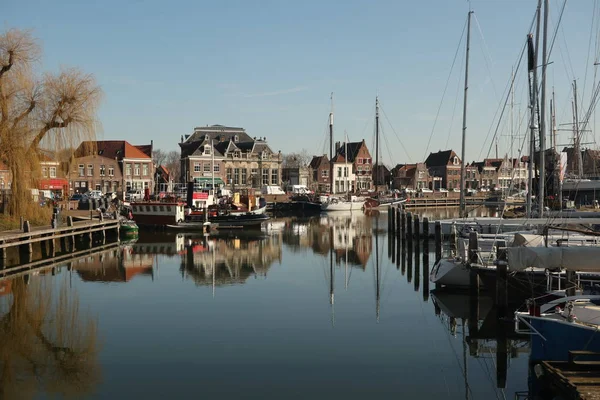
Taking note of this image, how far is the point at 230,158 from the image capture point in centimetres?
9462

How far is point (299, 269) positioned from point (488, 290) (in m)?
11.9

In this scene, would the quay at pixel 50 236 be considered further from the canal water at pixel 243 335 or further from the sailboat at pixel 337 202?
the sailboat at pixel 337 202

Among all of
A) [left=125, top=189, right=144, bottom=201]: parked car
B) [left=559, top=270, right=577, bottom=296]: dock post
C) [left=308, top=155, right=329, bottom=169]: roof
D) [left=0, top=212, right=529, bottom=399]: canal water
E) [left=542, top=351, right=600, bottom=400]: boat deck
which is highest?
[left=308, top=155, right=329, bottom=169]: roof

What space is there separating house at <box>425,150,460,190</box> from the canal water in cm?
8759

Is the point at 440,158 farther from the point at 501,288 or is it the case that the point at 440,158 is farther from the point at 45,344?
the point at 45,344

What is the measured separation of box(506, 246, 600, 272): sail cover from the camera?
1647cm

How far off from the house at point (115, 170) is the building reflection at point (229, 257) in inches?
1483

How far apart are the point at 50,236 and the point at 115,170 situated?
1915 inches

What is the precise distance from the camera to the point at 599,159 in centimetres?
6144

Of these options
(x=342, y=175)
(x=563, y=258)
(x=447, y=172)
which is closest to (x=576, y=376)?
(x=563, y=258)

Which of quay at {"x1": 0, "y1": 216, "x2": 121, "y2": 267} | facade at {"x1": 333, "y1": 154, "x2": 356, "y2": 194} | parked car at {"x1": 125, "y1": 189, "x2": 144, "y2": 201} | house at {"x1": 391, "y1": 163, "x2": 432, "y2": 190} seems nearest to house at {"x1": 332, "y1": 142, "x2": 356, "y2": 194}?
facade at {"x1": 333, "y1": 154, "x2": 356, "y2": 194}

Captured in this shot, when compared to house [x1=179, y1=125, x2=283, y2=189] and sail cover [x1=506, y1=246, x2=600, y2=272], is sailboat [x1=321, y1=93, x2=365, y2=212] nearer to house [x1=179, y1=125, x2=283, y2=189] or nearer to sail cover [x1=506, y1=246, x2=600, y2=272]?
house [x1=179, y1=125, x2=283, y2=189]

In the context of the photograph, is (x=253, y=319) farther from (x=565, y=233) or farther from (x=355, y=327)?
(x=565, y=233)

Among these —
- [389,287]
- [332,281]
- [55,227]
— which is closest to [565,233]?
[389,287]
